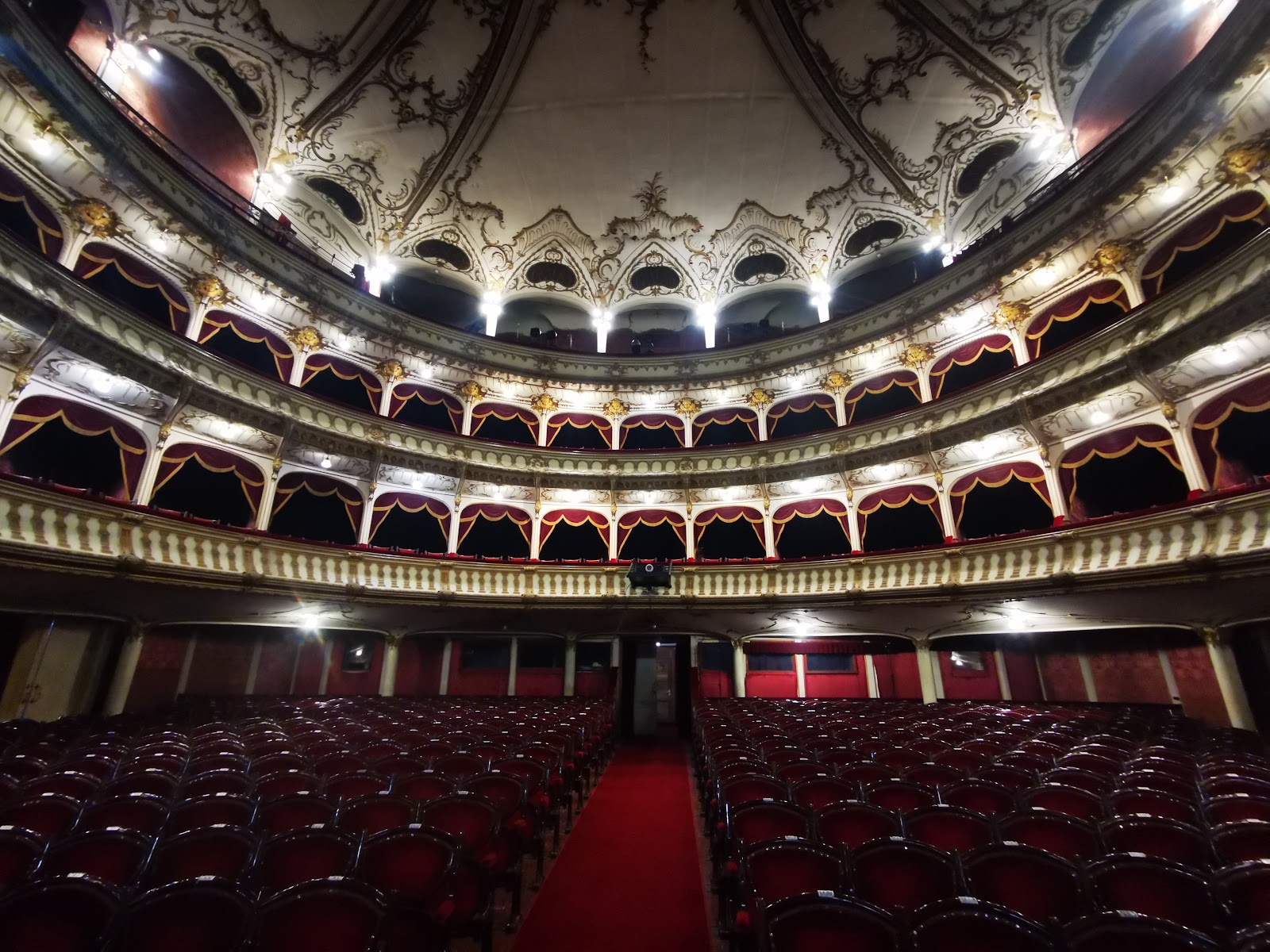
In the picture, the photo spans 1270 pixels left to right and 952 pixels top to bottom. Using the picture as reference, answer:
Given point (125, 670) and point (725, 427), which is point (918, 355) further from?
point (125, 670)

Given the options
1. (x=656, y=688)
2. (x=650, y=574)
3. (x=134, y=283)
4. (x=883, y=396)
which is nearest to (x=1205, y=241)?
(x=883, y=396)

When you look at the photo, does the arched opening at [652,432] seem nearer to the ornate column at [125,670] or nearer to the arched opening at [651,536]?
the arched opening at [651,536]

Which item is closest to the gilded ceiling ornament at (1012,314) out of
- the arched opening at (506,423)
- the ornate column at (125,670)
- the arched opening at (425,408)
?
the arched opening at (506,423)

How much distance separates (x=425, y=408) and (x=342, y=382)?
2.15 meters

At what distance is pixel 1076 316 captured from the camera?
11227 mm

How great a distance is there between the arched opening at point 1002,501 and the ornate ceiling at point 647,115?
23.4 ft

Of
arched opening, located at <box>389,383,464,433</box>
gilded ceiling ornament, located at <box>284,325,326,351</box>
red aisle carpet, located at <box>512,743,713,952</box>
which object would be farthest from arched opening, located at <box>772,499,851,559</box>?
gilded ceiling ornament, located at <box>284,325,326,351</box>

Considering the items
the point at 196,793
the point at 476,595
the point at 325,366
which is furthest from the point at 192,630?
the point at 196,793

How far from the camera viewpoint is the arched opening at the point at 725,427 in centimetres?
1639

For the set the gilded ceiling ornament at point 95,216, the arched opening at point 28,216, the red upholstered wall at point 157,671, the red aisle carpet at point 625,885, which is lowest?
the red aisle carpet at point 625,885

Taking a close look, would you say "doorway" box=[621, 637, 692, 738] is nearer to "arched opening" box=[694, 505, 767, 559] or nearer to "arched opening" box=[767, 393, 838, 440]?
"arched opening" box=[694, 505, 767, 559]

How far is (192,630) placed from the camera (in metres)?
10.4

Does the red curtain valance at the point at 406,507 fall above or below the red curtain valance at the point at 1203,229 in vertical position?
below

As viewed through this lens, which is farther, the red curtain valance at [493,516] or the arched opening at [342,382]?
the red curtain valance at [493,516]
